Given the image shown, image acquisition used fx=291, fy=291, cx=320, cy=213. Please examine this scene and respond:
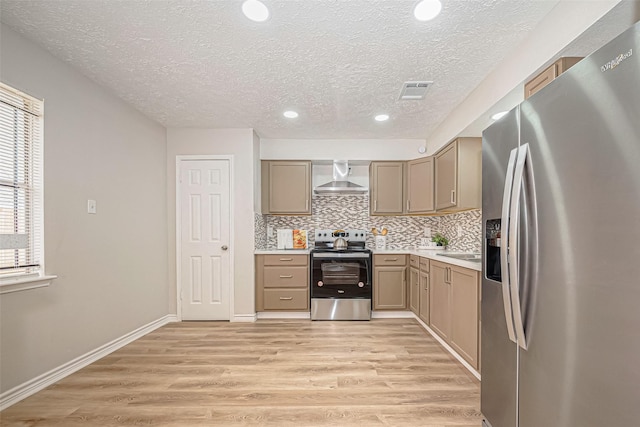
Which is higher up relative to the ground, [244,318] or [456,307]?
[456,307]

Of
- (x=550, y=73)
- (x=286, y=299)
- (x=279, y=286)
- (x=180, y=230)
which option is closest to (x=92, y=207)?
(x=180, y=230)

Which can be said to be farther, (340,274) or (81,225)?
(340,274)

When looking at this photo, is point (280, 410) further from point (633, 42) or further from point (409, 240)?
point (409, 240)

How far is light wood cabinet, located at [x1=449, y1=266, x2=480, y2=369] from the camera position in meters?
2.33

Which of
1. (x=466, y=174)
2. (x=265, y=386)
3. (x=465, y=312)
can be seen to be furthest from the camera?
(x=466, y=174)

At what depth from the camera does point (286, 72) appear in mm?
2416

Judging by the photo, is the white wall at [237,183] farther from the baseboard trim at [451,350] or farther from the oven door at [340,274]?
the baseboard trim at [451,350]

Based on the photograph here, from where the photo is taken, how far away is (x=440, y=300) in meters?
3.02

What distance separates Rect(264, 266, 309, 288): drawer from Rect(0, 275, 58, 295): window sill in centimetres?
225

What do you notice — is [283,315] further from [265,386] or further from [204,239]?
[265,386]

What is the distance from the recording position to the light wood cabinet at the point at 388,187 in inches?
170

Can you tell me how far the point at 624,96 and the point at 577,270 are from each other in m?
0.56

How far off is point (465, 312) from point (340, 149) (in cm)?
271

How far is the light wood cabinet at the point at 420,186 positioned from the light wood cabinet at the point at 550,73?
2.03 metres
